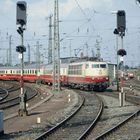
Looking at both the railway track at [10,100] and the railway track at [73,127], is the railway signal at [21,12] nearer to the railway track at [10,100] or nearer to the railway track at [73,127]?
the railway track at [73,127]

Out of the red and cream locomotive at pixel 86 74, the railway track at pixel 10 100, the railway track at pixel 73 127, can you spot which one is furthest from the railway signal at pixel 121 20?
the red and cream locomotive at pixel 86 74

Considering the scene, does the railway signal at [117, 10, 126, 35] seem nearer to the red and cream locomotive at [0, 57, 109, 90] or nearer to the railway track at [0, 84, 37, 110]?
the railway track at [0, 84, 37, 110]

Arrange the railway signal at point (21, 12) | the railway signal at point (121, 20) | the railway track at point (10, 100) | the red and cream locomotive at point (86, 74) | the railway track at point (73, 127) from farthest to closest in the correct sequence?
the red and cream locomotive at point (86, 74) < the railway track at point (10, 100) < the railway signal at point (121, 20) < the railway signal at point (21, 12) < the railway track at point (73, 127)

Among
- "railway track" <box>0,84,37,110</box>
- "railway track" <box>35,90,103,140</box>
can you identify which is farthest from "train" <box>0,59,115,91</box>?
"railway track" <box>35,90,103,140</box>

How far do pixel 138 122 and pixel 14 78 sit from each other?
7253cm

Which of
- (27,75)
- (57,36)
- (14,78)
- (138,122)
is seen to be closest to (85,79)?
(57,36)

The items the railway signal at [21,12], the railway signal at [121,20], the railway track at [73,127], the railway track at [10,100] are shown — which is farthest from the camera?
the railway track at [10,100]

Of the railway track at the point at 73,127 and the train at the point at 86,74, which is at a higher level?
the train at the point at 86,74

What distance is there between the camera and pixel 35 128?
19.9 m

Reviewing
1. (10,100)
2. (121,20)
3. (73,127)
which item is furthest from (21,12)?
(10,100)

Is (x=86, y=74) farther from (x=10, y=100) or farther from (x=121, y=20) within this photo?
(x=121, y=20)

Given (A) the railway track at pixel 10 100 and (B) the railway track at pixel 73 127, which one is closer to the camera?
(B) the railway track at pixel 73 127

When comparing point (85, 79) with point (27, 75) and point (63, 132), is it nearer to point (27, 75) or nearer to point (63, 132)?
point (63, 132)

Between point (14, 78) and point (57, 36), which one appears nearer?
point (57, 36)
